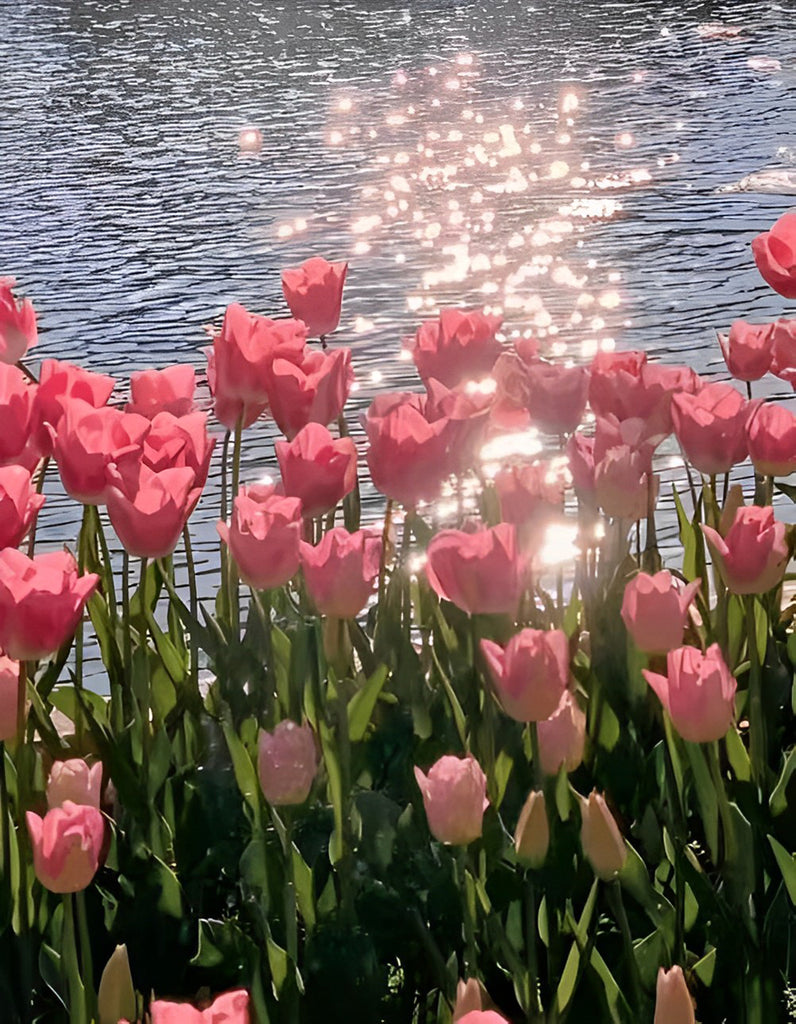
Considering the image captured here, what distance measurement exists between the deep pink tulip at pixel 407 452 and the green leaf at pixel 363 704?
22cm

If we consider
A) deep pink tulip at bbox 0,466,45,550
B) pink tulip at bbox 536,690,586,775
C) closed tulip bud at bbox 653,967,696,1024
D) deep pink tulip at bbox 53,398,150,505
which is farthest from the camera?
deep pink tulip at bbox 53,398,150,505

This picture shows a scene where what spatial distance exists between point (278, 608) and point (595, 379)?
0.55m

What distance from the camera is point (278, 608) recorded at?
2598 mm

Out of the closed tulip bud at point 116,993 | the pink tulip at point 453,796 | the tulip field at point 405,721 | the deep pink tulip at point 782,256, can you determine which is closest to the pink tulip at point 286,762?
the tulip field at point 405,721

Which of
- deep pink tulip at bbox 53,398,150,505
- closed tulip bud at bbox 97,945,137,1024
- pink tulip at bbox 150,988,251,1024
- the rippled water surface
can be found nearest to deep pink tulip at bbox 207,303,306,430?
deep pink tulip at bbox 53,398,150,505

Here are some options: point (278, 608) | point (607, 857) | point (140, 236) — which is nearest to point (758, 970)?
point (607, 857)

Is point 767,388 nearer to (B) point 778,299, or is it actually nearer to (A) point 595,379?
(B) point 778,299

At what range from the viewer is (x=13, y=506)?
2035 mm

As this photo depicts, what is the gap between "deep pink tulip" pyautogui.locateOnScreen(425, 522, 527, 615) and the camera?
1.93 meters

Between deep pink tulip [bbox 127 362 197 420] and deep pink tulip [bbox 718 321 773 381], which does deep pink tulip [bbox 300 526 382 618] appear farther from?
deep pink tulip [bbox 718 321 773 381]

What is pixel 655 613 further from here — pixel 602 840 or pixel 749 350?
pixel 749 350

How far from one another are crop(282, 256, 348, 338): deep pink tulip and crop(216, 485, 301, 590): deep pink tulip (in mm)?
689

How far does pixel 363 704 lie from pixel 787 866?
0.57 m

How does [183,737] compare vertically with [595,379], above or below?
below
